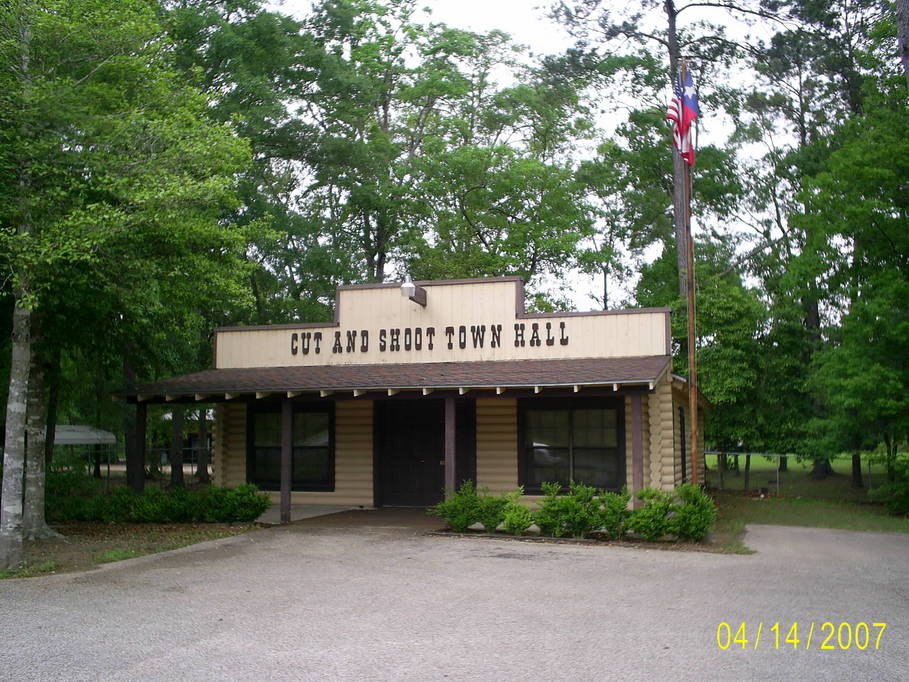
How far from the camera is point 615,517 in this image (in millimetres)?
11953

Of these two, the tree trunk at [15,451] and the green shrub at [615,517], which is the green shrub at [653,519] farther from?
the tree trunk at [15,451]

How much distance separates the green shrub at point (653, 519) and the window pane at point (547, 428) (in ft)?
11.0

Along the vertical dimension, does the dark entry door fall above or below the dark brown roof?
below

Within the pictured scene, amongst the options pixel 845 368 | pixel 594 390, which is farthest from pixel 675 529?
pixel 845 368

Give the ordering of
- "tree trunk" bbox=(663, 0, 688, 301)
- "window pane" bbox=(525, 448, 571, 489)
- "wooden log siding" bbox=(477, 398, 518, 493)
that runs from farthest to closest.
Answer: "tree trunk" bbox=(663, 0, 688, 301), "wooden log siding" bbox=(477, 398, 518, 493), "window pane" bbox=(525, 448, 571, 489)

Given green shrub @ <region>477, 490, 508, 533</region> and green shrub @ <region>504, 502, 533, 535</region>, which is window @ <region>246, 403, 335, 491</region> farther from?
green shrub @ <region>504, 502, 533, 535</region>

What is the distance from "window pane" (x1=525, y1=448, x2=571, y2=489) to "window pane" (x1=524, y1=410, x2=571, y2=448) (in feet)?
0.43

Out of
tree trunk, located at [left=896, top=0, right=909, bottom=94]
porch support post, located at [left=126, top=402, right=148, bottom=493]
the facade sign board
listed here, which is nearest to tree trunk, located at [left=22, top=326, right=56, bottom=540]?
porch support post, located at [left=126, top=402, right=148, bottom=493]

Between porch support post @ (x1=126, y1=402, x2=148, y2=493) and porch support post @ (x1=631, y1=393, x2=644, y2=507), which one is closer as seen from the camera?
porch support post @ (x1=631, y1=393, x2=644, y2=507)

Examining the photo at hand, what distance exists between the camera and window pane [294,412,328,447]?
55.6ft

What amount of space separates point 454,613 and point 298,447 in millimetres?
10177

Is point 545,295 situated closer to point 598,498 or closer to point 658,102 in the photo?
point 658,102
